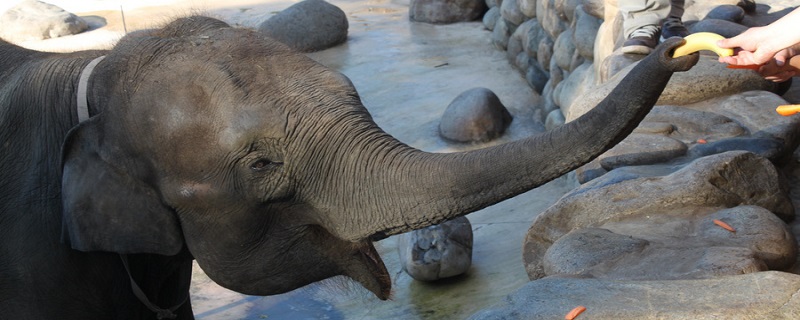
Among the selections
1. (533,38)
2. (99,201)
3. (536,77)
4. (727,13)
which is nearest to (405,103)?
(536,77)

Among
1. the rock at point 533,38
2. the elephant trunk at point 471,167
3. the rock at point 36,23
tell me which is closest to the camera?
the elephant trunk at point 471,167

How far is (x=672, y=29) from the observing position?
558 cm

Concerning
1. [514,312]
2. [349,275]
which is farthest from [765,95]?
[349,275]

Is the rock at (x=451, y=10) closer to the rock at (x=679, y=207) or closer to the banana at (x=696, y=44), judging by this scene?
the rock at (x=679, y=207)

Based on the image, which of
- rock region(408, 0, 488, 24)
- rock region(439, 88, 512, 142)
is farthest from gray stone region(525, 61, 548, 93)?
rock region(408, 0, 488, 24)

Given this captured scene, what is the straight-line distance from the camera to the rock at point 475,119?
8.71 metres

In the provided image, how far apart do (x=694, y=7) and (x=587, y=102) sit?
82.0 inches

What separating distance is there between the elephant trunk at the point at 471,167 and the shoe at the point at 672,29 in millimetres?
3486

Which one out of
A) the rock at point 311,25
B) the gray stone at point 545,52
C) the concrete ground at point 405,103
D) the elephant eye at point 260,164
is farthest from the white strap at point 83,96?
the rock at point 311,25

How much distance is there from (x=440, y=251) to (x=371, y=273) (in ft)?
11.9

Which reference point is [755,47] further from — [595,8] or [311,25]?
[311,25]

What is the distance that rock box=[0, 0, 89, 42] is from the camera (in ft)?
43.9

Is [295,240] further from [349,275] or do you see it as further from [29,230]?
[29,230]

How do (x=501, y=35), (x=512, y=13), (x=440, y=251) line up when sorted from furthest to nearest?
1. (x=501, y=35)
2. (x=512, y=13)
3. (x=440, y=251)
